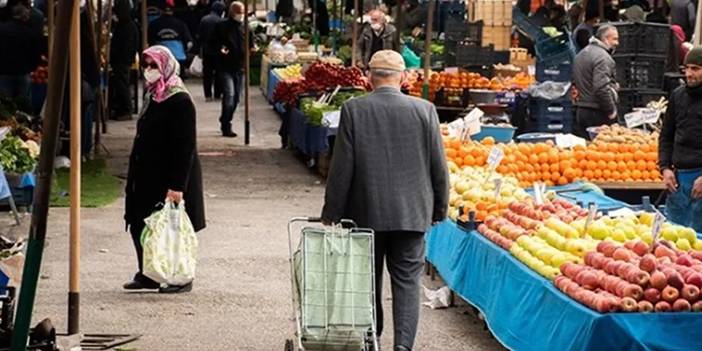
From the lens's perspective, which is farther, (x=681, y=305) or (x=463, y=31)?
(x=463, y=31)

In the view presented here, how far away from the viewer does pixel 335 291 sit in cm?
833

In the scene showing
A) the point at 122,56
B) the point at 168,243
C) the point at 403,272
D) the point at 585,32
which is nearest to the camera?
the point at 403,272

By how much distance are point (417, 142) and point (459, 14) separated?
21507mm

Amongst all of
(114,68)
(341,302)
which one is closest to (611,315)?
(341,302)

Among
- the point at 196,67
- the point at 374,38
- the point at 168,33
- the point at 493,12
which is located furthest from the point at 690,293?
the point at 196,67

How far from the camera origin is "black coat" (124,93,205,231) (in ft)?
38.2

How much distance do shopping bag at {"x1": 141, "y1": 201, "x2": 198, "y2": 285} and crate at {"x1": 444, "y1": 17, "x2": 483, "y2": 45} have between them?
1474 centimetres

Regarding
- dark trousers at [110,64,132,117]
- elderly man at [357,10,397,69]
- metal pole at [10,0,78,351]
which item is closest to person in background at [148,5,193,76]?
dark trousers at [110,64,132,117]

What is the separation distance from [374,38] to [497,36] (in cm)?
239

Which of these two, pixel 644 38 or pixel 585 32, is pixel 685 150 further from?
pixel 585 32

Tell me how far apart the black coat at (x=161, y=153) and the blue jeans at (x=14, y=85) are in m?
8.76

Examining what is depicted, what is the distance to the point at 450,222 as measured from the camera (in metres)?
12.0

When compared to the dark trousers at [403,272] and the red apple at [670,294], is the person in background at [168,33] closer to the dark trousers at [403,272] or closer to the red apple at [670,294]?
the dark trousers at [403,272]

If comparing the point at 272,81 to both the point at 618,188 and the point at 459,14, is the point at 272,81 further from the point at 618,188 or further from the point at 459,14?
the point at 618,188
